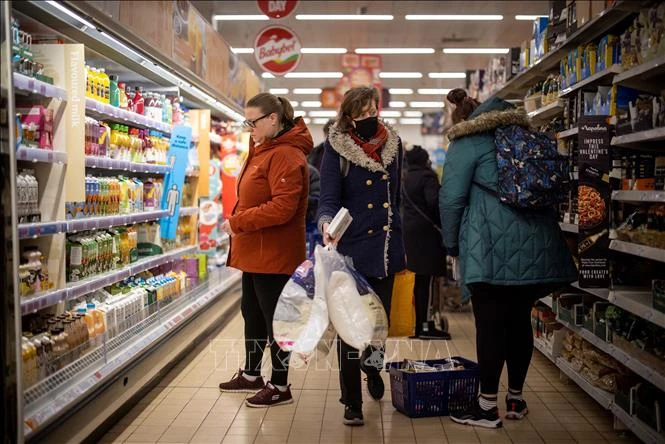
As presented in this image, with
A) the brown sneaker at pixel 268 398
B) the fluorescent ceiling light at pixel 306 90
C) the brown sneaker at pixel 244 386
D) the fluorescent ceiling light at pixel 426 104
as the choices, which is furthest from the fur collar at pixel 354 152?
the fluorescent ceiling light at pixel 426 104

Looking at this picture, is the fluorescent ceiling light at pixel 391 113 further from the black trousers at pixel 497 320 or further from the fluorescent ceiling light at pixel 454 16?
the black trousers at pixel 497 320

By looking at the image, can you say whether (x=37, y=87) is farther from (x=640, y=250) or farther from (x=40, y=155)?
(x=640, y=250)

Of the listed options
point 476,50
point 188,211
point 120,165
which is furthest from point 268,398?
point 476,50

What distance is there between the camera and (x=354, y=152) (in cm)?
395

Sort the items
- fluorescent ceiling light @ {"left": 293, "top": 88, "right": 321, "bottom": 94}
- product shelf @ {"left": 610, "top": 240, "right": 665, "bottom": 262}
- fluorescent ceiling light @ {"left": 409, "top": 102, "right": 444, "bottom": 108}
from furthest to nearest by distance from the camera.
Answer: fluorescent ceiling light @ {"left": 409, "top": 102, "right": 444, "bottom": 108} < fluorescent ceiling light @ {"left": 293, "top": 88, "right": 321, "bottom": 94} < product shelf @ {"left": 610, "top": 240, "right": 665, "bottom": 262}

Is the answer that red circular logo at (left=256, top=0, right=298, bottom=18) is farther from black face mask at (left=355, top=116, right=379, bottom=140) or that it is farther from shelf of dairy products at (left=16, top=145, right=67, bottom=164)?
shelf of dairy products at (left=16, top=145, right=67, bottom=164)

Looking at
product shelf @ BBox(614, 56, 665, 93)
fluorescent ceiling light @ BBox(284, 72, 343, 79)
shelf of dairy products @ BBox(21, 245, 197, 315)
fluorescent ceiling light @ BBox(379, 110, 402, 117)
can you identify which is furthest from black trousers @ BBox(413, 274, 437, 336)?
fluorescent ceiling light @ BBox(379, 110, 402, 117)

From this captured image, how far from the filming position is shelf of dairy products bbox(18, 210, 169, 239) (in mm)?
3383

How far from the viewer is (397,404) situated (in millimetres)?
4348

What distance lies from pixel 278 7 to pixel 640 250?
20.6ft

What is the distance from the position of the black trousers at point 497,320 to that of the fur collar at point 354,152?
761 millimetres

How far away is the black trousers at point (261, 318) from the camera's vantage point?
434 cm

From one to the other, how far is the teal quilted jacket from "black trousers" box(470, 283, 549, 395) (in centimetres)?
13

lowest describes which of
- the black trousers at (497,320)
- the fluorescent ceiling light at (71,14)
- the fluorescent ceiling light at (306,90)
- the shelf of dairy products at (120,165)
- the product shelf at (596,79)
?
the black trousers at (497,320)
